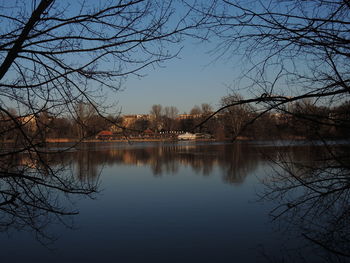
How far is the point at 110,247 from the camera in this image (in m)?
4.89

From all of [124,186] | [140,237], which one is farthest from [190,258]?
[124,186]

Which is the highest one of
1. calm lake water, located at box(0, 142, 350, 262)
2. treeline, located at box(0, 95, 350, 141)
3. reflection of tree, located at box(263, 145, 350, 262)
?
treeline, located at box(0, 95, 350, 141)

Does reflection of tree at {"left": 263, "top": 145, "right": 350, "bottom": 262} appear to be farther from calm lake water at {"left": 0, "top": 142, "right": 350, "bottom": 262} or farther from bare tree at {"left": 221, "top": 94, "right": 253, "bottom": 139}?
bare tree at {"left": 221, "top": 94, "right": 253, "bottom": 139}

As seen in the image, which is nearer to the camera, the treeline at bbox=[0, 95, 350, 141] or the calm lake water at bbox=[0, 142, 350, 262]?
the treeline at bbox=[0, 95, 350, 141]

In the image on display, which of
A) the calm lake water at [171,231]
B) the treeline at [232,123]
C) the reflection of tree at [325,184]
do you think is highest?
the treeline at [232,123]

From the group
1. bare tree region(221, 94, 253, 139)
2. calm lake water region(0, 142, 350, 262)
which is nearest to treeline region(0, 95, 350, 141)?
bare tree region(221, 94, 253, 139)

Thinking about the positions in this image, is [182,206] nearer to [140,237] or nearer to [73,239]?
[140,237]

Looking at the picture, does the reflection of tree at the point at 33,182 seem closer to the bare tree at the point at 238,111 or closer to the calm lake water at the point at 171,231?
the calm lake water at the point at 171,231

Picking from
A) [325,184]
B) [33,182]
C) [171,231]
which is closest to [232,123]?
[325,184]

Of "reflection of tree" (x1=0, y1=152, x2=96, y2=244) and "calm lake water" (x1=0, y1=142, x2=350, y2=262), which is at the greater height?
"reflection of tree" (x1=0, y1=152, x2=96, y2=244)

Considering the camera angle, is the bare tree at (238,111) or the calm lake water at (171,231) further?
the calm lake water at (171,231)

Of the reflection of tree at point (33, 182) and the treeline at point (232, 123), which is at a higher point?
the treeline at point (232, 123)

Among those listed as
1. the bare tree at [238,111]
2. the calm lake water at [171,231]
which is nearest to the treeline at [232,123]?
the bare tree at [238,111]

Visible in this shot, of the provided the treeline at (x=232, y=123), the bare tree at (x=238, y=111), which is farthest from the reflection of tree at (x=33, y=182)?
the bare tree at (x=238, y=111)
